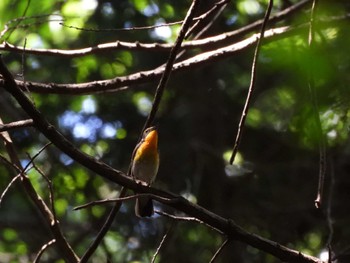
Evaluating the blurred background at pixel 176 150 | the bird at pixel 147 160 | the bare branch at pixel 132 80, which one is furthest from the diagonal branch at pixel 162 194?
the blurred background at pixel 176 150

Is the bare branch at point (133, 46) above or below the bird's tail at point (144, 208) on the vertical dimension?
→ above

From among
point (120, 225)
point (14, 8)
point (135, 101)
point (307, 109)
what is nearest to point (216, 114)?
point (135, 101)

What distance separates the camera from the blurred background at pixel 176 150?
22.7ft

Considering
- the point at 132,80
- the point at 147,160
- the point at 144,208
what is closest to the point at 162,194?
the point at 132,80

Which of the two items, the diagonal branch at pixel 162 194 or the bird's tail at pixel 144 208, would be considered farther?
the bird's tail at pixel 144 208

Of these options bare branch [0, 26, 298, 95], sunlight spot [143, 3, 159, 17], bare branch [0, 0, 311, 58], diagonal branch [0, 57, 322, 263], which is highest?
Result: sunlight spot [143, 3, 159, 17]

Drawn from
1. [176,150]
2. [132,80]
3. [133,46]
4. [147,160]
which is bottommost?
[132,80]

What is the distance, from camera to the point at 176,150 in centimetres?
736

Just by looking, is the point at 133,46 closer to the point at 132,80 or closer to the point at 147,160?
→ the point at 132,80

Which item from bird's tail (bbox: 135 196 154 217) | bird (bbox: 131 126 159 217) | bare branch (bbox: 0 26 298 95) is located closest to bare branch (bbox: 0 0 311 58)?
bare branch (bbox: 0 26 298 95)

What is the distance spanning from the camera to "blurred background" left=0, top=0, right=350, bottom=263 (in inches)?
273

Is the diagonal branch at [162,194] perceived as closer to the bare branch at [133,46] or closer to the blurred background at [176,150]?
the bare branch at [133,46]

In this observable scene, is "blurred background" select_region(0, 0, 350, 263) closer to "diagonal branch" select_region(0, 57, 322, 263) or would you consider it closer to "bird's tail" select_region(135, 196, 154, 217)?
"bird's tail" select_region(135, 196, 154, 217)

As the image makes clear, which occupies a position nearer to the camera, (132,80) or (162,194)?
(162,194)
